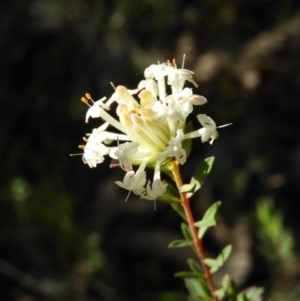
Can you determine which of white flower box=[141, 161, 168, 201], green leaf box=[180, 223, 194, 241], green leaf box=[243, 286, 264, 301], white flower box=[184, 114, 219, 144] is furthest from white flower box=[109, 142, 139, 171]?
green leaf box=[243, 286, 264, 301]

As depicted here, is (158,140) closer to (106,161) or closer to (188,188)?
(188,188)

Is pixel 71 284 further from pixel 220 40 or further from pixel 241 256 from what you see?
pixel 220 40

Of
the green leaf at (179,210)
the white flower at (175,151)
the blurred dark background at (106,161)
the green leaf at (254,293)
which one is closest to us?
the white flower at (175,151)

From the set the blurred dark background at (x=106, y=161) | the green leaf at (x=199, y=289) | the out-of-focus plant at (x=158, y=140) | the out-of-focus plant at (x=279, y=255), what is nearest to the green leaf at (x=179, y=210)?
the out-of-focus plant at (x=158, y=140)

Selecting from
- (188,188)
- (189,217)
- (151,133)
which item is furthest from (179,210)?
(151,133)

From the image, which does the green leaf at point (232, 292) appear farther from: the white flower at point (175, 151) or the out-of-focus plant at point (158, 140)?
the white flower at point (175, 151)

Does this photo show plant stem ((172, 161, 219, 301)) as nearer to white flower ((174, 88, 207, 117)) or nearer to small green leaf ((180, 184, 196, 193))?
small green leaf ((180, 184, 196, 193))

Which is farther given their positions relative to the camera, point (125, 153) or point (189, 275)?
point (189, 275)
